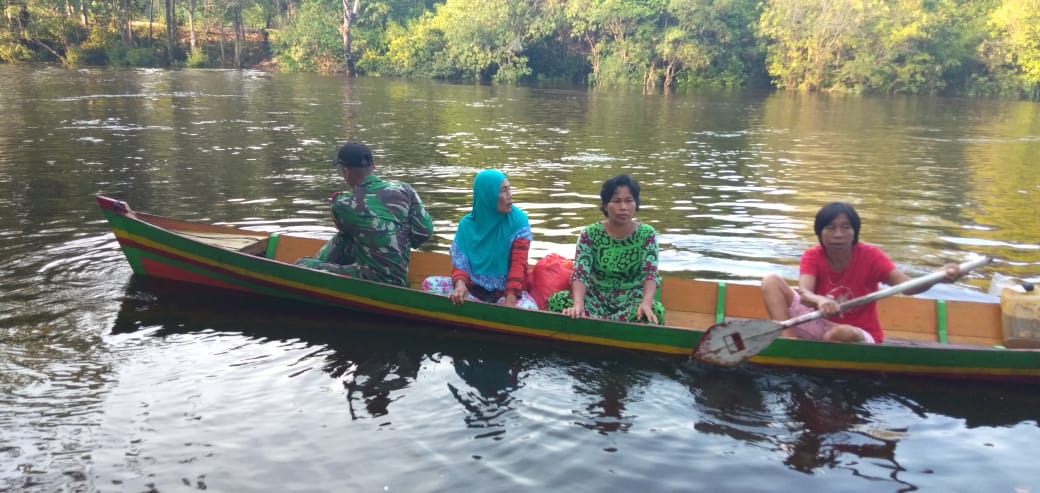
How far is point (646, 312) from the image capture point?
5305 millimetres

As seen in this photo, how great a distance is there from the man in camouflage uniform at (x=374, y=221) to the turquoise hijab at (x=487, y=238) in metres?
0.42

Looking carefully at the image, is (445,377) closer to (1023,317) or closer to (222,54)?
(1023,317)

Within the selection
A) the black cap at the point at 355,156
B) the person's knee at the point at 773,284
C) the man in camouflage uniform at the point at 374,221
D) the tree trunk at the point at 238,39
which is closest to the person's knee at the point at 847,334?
the person's knee at the point at 773,284

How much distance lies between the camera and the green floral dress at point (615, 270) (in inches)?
212

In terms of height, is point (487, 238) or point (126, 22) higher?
point (126, 22)

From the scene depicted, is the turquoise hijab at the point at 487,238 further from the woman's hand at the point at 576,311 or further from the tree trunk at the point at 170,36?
the tree trunk at the point at 170,36

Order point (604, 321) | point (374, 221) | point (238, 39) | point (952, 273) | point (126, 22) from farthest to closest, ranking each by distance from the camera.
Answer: point (238, 39) < point (126, 22) < point (374, 221) < point (604, 321) < point (952, 273)

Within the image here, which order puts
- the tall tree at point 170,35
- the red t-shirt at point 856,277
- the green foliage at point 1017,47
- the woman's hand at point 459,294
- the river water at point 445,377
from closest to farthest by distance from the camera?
the river water at point 445,377 < the red t-shirt at point 856,277 < the woman's hand at point 459,294 < the green foliage at point 1017,47 < the tall tree at point 170,35

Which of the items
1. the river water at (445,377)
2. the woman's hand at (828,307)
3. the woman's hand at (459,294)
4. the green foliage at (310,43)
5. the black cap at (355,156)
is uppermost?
the green foliage at (310,43)

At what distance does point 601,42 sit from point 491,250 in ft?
138

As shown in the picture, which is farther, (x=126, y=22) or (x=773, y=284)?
(x=126, y=22)

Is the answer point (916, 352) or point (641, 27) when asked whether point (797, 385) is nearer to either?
point (916, 352)

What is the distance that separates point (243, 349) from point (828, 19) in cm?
4206

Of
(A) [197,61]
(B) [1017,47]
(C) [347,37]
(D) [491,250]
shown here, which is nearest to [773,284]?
(D) [491,250]
